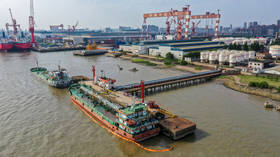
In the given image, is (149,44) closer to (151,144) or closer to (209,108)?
(209,108)

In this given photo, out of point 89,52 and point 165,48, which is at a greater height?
point 165,48

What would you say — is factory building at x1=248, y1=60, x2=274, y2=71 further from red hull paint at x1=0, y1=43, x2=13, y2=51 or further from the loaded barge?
red hull paint at x1=0, y1=43, x2=13, y2=51

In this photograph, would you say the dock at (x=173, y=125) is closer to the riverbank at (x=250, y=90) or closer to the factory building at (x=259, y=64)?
the riverbank at (x=250, y=90)

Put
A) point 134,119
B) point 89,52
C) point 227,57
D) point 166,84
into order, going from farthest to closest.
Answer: point 89,52 → point 227,57 → point 166,84 → point 134,119

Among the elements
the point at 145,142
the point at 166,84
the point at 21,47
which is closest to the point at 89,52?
the point at 21,47

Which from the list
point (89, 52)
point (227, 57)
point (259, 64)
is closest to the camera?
point (259, 64)

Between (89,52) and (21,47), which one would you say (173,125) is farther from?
(21,47)

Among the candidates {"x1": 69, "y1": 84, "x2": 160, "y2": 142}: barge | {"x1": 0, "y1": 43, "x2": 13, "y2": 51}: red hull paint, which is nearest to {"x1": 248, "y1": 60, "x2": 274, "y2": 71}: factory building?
{"x1": 69, "y1": 84, "x2": 160, "y2": 142}: barge
